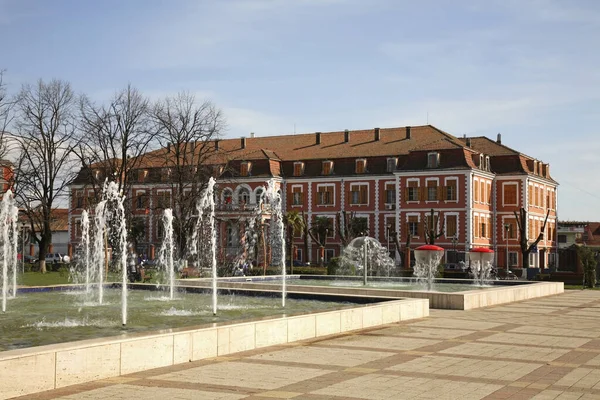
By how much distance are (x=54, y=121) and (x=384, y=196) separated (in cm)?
2945

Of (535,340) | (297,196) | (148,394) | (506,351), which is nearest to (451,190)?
(297,196)

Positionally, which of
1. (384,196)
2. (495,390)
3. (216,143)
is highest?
(216,143)

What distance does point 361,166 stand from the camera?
6888 cm

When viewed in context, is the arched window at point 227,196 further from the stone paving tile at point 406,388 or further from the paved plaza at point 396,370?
the stone paving tile at point 406,388

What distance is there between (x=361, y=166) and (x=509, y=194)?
12.3 metres

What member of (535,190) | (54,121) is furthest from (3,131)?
(535,190)

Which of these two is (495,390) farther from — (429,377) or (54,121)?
(54,121)

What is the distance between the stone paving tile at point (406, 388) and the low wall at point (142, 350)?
2.78 metres

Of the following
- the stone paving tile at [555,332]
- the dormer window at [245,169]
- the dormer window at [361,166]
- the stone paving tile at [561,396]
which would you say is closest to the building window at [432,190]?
the dormer window at [361,166]

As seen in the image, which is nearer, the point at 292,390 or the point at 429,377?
the point at 292,390

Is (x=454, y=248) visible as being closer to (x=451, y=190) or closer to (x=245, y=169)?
(x=451, y=190)

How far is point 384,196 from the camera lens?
68.4 m

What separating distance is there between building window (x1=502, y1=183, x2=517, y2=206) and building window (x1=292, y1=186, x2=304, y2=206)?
17.1 meters

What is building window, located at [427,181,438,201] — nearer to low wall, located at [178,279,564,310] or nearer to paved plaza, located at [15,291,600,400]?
low wall, located at [178,279,564,310]
